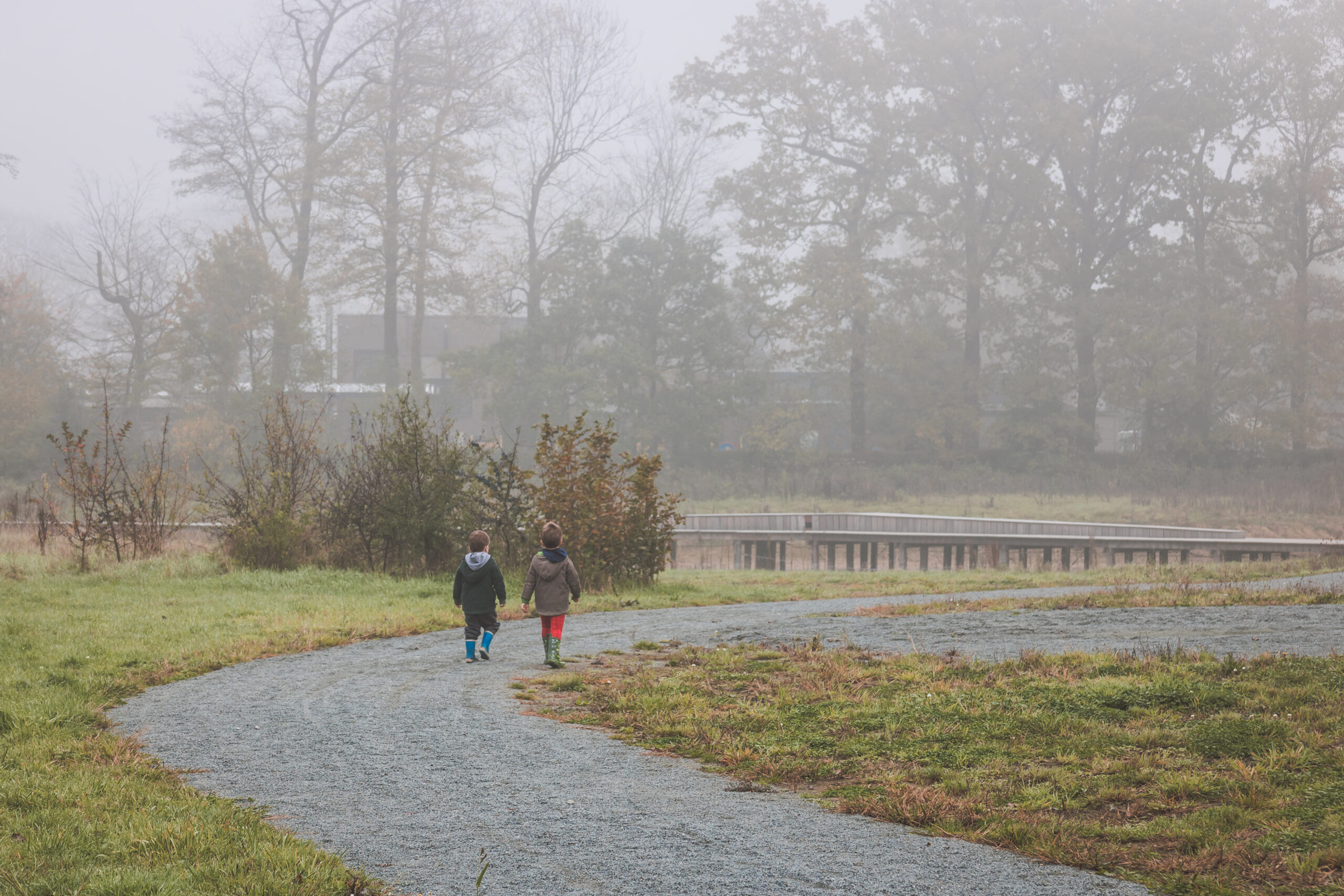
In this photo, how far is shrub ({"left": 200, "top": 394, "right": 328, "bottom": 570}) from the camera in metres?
15.9

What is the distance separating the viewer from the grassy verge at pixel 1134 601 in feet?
39.1

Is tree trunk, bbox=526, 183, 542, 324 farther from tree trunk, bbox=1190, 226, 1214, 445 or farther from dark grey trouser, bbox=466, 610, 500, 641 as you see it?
dark grey trouser, bbox=466, 610, 500, 641

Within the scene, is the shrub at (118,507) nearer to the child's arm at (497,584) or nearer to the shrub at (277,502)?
the shrub at (277,502)

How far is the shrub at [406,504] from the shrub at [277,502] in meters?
0.56

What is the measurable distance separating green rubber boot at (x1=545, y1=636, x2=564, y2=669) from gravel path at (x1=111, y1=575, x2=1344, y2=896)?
0.20m

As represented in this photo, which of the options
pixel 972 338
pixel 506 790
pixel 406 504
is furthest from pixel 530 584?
pixel 972 338

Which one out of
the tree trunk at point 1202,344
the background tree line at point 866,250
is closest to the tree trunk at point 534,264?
the background tree line at point 866,250

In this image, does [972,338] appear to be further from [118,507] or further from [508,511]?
[118,507]

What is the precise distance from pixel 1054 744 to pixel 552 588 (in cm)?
451

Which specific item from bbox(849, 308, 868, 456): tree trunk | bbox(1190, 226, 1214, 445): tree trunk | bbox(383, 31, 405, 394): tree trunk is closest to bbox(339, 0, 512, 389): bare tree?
bbox(383, 31, 405, 394): tree trunk

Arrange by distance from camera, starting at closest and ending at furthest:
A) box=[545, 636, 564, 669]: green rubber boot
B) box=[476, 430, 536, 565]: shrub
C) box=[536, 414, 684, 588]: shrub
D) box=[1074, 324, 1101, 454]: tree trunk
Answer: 1. box=[545, 636, 564, 669]: green rubber boot
2. box=[536, 414, 684, 588]: shrub
3. box=[476, 430, 536, 565]: shrub
4. box=[1074, 324, 1101, 454]: tree trunk

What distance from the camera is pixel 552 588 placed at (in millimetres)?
9070

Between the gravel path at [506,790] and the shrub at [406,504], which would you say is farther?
the shrub at [406,504]

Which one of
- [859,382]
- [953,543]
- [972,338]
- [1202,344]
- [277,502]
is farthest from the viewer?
[859,382]
